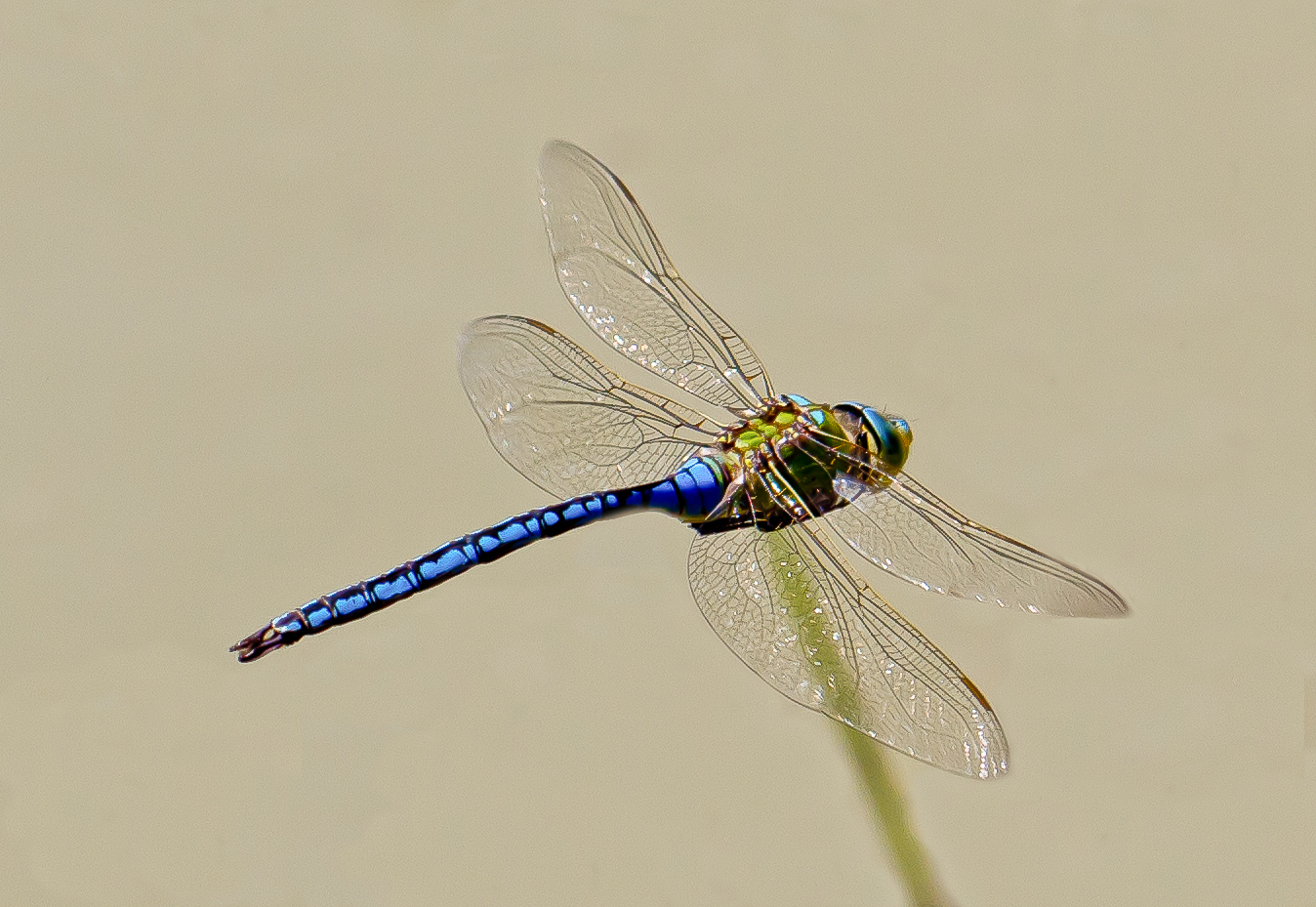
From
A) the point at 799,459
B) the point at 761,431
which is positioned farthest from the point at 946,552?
the point at 761,431

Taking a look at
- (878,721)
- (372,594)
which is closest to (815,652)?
(878,721)

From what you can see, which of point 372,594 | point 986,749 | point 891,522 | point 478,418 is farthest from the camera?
point 478,418

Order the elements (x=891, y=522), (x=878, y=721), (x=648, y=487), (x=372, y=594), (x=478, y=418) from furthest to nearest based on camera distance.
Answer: (x=478, y=418), (x=648, y=487), (x=372, y=594), (x=891, y=522), (x=878, y=721)

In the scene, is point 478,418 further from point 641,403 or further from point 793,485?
point 793,485

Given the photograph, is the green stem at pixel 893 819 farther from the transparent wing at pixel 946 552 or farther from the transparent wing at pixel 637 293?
the transparent wing at pixel 637 293

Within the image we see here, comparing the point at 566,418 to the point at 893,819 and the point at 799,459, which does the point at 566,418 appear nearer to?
the point at 799,459

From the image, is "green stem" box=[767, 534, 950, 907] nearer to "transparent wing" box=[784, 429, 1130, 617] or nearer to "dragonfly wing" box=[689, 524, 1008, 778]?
"dragonfly wing" box=[689, 524, 1008, 778]
